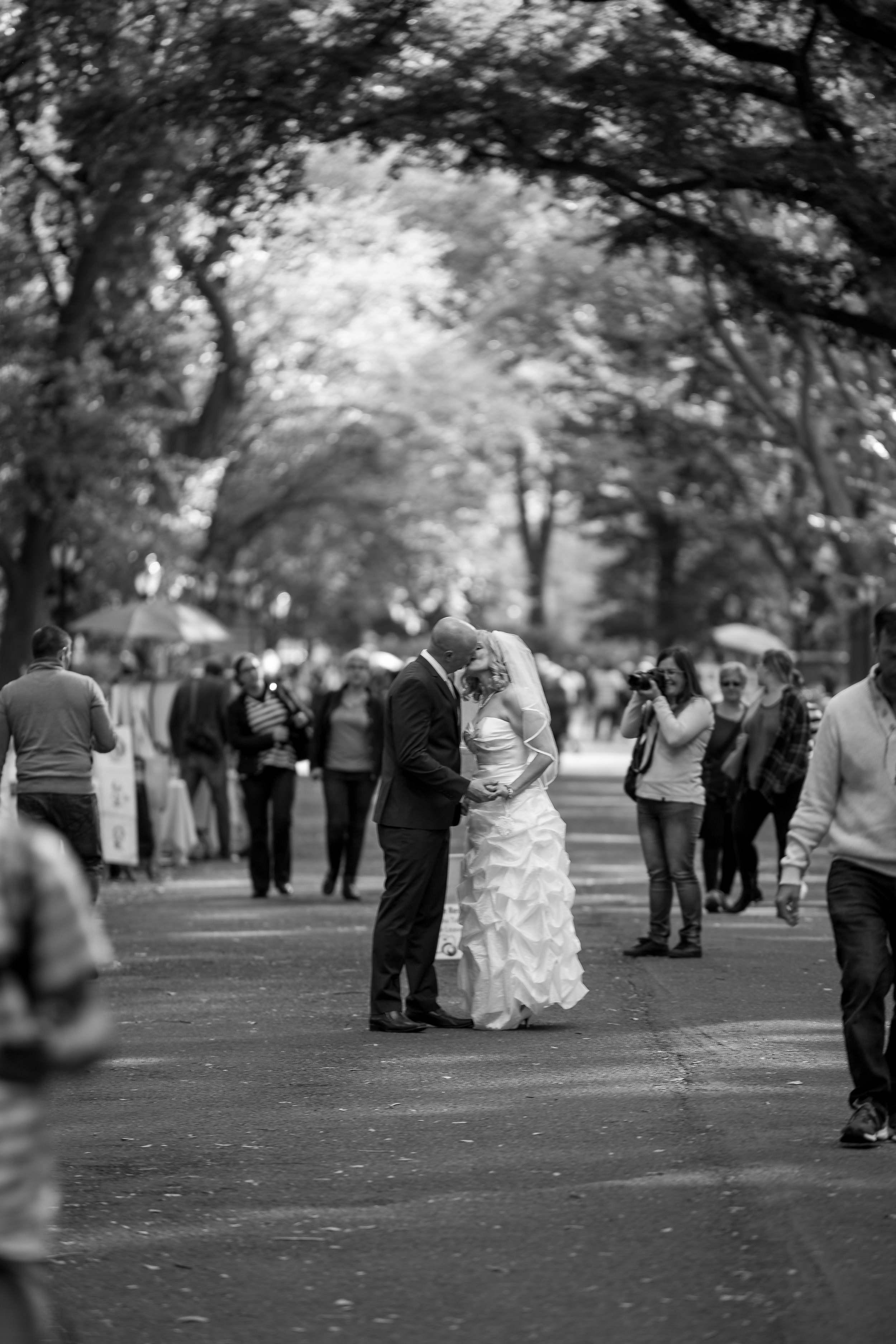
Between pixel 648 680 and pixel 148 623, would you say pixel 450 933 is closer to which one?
pixel 648 680

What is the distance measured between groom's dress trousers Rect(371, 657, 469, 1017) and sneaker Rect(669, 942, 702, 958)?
2.99m

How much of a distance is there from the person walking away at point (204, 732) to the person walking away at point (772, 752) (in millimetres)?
5758

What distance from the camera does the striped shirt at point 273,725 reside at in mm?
17766

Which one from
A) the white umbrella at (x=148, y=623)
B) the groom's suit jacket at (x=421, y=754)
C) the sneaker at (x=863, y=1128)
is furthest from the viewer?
the white umbrella at (x=148, y=623)

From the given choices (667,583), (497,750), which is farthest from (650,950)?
(667,583)

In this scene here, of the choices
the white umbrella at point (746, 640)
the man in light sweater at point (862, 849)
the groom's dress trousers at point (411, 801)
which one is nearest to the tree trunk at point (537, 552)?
the white umbrella at point (746, 640)

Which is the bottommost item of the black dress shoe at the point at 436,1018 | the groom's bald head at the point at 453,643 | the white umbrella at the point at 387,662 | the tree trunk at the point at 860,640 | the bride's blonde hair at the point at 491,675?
the white umbrella at the point at 387,662

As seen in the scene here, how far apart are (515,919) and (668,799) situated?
300cm

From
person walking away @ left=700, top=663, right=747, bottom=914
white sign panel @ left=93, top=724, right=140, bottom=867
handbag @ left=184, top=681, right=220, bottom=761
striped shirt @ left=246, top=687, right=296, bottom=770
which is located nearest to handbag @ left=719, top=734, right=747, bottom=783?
person walking away @ left=700, top=663, right=747, bottom=914

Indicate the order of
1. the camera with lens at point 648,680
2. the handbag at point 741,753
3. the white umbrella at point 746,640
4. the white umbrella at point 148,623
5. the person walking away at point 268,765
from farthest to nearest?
the white umbrella at point 746,640 < the white umbrella at point 148,623 < the person walking away at point 268,765 < the handbag at point 741,753 < the camera with lens at point 648,680

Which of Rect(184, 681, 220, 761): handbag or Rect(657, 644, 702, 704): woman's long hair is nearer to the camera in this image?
Rect(657, 644, 702, 704): woman's long hair

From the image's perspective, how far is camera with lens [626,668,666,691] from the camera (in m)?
13.3

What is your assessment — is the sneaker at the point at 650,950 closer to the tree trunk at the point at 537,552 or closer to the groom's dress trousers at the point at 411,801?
the groom's dress trousers at the point at 411,801

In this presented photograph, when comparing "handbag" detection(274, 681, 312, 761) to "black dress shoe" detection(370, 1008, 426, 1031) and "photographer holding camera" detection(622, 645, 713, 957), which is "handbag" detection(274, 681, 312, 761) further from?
"black dress shoe" detection(370, 1008, 426, 1031)
